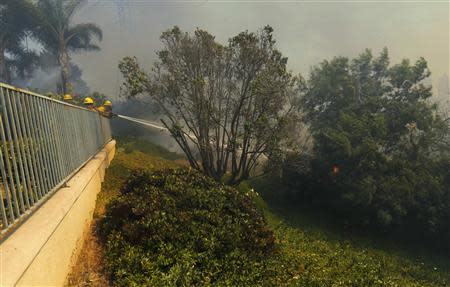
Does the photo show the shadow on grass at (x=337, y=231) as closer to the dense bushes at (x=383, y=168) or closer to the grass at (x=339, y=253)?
the grass at (x=339, y=253)

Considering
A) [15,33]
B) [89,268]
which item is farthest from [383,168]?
[15,33]

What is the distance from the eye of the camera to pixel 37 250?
361 centimetres

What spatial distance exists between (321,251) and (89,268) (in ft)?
25.2

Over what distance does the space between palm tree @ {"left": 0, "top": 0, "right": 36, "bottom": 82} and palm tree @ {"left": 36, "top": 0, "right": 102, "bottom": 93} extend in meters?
1.27

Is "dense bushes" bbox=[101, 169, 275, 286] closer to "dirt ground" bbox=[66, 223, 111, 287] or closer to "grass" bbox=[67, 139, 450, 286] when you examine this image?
"dirt ground" bbox=[66, 223, 111, 287]

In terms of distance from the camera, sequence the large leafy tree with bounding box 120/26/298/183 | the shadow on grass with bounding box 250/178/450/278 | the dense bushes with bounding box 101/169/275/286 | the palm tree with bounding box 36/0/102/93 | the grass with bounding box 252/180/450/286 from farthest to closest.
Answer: the palm tree with bounding box 36/0/102/93
the shadow on grass with bounding box 250/178/450/278
the large leafy tree with bounding box 120/26/298/183
the grass with bounding box 252/180/450/286
the dense bushes with bounding box 101/169/275/286

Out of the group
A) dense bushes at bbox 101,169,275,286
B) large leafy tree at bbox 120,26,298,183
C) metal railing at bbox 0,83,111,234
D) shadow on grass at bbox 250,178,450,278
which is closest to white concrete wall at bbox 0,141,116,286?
metal railing at bbox 0,83,111,234

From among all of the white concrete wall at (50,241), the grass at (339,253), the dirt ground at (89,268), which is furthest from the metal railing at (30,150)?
the grass at (339,253)

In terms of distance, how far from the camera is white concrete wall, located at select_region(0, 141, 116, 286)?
3.21 meters

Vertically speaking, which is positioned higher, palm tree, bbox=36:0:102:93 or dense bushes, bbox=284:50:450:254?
palm tree, bbox=36:0:102:93

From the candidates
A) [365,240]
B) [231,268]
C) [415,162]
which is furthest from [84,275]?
[415,162]

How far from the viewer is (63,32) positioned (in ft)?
121

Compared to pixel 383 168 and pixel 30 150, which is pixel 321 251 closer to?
pixel 30 150

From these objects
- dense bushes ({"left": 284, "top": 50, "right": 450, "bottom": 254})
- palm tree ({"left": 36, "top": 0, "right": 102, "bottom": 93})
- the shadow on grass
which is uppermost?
palm tree ({"left": 36, "top": 0, "right": 102, "bottom": 93})
